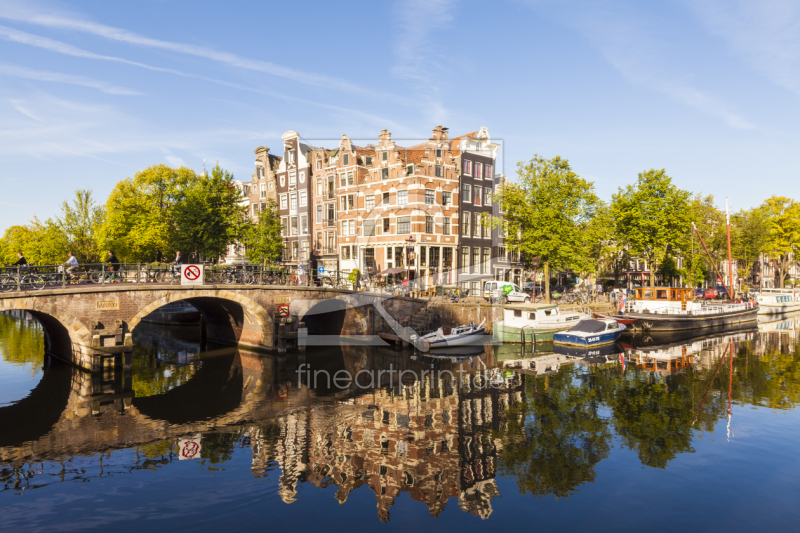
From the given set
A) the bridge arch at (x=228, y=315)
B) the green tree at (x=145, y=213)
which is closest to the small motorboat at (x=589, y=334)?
the bridge arch at (x=228, y=315)

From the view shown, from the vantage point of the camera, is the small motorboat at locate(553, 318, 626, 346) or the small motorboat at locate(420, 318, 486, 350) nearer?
the small motorboat at locate(420, 318, 486, 350)

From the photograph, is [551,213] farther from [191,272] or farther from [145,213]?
[145,213]

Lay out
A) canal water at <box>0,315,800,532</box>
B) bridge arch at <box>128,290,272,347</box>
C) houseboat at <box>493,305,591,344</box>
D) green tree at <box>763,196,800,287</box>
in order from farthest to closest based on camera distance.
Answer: green tree at <box>763,196,800,287</box> < houseboat at <box>493,305,591,344</box> < bridge arch at <box>128,290,272,347</box> < canal water at <box>0,315,800,532</box>

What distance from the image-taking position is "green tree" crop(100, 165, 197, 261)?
52.0 m

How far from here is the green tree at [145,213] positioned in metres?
52.0

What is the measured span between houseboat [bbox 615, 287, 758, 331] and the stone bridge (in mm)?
22995

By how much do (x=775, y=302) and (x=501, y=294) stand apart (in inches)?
1842

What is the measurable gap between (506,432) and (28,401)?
22.1 metres

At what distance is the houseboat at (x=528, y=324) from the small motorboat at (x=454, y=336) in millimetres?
1977

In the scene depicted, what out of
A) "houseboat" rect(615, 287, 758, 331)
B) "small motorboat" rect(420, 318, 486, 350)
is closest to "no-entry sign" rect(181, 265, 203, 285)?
"small motorboat" rect(420, 318, 486, 350)

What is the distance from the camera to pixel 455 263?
52062 mm

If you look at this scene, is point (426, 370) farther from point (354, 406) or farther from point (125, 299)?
point (125, 299)

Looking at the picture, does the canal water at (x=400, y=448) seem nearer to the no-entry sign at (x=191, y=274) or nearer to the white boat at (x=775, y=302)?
the no-entry sign at (x=191, y=274)

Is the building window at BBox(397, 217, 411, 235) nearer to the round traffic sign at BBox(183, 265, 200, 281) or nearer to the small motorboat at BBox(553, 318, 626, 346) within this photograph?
the small motorboat at BBox(553, 318, 626, 346)
